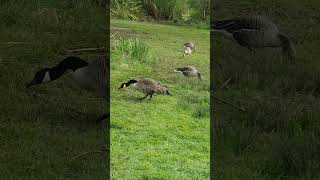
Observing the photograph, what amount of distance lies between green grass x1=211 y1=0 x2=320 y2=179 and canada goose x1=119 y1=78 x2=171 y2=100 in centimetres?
66

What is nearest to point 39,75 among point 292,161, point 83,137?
point 83,137

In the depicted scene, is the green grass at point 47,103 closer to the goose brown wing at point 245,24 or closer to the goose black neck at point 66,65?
the goose black neck at point 66,65

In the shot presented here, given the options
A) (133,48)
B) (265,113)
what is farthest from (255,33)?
(133,48)

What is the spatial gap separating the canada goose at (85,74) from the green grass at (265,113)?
3.42 ft

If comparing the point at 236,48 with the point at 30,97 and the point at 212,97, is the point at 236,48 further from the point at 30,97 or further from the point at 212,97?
the point at 30,97

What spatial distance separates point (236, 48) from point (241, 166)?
196 cm

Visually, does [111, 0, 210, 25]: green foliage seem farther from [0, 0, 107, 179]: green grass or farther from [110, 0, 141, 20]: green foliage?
[0, 0, 107, 179]: green grass

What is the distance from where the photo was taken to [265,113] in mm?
6340

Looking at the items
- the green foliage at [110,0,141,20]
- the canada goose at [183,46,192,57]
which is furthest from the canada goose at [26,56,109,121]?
the canada goose at [183,46,192,57]

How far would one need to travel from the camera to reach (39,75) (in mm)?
6891

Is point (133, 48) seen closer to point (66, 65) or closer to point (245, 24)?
point (66, 65)

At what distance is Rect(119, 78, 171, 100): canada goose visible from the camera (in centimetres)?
553

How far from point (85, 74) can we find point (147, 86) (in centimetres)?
104

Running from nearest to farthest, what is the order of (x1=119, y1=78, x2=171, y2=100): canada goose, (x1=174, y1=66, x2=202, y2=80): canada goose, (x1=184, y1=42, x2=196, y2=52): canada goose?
(x1=119, y1=78, x2=171, y2=100): canada goose → (x1=174, y1=66, x2=202, y2=80): canada goose → (x1=184, y1=42, x2=196, y2=52): canada goose
